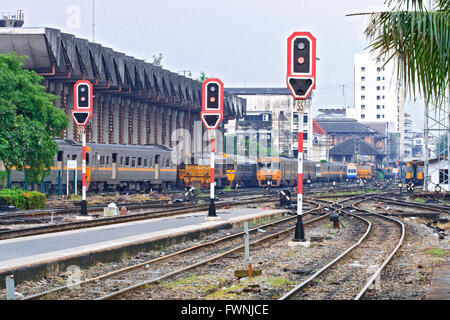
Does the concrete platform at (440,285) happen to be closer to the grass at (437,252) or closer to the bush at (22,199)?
the grass at (437,252)

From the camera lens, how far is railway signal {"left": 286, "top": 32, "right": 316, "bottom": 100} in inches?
656

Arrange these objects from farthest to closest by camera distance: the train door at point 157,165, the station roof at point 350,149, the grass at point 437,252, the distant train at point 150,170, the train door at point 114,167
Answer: the station roof at point 350,149 → the train door at point 157,165 → the train door at point 114,167 → the distant train at point 150,170 → the grass at point 437,252

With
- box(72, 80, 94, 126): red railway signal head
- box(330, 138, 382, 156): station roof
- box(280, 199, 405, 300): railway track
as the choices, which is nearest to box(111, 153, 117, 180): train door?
box(72, 80, 94, 126): red railway signal head

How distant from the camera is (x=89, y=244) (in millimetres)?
16156

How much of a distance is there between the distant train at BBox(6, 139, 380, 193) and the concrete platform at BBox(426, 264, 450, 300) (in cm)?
2756

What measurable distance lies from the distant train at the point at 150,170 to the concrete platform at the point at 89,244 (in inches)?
683

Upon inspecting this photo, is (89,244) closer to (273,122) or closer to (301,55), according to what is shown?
(301,55)

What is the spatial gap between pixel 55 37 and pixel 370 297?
141 ft

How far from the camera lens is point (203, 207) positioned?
3294 centimetres

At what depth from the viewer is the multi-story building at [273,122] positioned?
11569cm

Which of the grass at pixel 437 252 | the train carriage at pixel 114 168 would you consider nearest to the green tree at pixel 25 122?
the train carriage at pixel 114 168

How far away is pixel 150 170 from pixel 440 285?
41531 millimetres

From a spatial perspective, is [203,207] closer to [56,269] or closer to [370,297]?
[56,269]

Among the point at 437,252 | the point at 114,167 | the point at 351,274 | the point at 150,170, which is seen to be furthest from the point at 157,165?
the point at 351,274
